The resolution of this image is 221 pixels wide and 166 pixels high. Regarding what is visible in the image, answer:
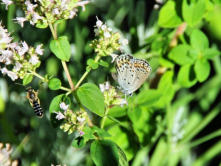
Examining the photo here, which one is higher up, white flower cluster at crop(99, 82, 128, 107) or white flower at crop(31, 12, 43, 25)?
white flower at crop(31, 12, 43, 25)

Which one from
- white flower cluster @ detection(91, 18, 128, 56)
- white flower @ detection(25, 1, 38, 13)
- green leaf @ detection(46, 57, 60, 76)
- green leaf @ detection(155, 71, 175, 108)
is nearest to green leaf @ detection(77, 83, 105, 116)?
white flower cluster @ detection(91, 18, 128, 56)

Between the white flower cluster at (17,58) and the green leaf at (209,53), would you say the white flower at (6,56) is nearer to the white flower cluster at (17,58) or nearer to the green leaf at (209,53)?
the white flower cluster at (17,58)

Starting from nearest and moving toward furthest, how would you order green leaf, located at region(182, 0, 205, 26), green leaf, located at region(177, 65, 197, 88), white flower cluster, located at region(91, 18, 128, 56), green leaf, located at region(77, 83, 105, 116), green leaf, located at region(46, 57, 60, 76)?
green leaf, located at region(77, 83, 105, 116), white flower cluster, located at region(91, 18, 128, 56), green leaf, located at region(182, 0, 205, 26), green leaf, located at region(177, 65, 197, 88), green leaf, located at region(46, 57, 60, 76)

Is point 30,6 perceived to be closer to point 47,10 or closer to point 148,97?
point 47,10

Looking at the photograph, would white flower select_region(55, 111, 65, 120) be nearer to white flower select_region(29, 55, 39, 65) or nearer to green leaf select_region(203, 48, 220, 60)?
white flower select_region(29, 55, 39, 65)

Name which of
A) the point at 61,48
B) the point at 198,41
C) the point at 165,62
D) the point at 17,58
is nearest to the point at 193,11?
the point at 198,41

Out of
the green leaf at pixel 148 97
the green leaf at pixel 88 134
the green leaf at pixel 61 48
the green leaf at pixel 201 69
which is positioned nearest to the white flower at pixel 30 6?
the green leaf at pixel 61 48
